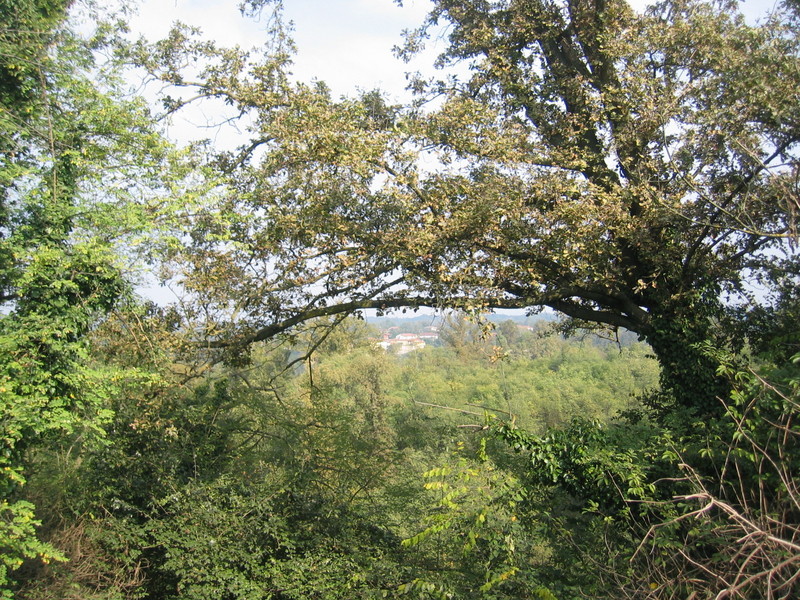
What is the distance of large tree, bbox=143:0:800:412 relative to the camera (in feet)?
22.1

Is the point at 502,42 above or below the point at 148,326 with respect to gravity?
above

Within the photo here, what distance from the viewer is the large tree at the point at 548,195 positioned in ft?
22.1

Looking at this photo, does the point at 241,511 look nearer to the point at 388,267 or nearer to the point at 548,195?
the point at 388,267

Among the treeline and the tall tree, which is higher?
the tall tree

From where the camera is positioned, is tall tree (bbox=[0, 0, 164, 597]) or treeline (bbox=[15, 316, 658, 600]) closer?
tall tree (bbox=[0, 0, 164, 597])

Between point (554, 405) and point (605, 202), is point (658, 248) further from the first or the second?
point (554, 405)

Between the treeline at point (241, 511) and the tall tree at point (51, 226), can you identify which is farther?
the treeline at point (241, 511)

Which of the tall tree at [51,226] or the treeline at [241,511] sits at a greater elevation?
the tall tree at [51,226]

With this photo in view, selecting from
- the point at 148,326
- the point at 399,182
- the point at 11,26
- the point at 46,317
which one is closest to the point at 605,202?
the point at 399,182

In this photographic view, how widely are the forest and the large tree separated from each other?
4 centimetres

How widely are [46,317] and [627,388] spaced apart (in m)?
37.3

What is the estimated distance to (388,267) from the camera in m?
7.17

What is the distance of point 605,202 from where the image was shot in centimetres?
692

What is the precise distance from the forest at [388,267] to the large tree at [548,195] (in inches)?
1.6
